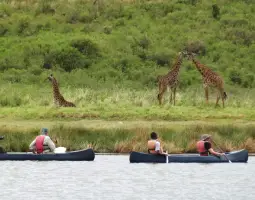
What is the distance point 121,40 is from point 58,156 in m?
28.1

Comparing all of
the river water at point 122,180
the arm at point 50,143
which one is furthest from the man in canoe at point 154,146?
the arm at point 50,143

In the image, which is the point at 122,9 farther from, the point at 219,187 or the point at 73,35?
the point at 219,187

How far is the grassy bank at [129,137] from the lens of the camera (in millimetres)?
30891

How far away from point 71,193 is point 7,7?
39242 millimetres

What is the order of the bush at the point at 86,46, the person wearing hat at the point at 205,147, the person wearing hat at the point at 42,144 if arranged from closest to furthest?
the person wearing hat at the point at 205,147 < the person wearing hat at the point at 42,144 < the bush at the point at 86,46

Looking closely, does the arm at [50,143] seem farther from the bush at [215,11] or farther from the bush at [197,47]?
the bush at [215,11]

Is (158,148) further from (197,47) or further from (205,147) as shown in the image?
(197,47)

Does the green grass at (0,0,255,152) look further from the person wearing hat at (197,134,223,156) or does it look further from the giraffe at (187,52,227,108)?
the person wearing hat at (197,134,223,156)

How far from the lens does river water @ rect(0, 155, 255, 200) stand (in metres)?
22.9

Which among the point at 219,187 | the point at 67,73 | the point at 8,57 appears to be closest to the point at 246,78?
the point at 67,73

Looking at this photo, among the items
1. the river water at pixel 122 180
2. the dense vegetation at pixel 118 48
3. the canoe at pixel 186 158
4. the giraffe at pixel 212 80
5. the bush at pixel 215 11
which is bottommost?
the river water at pixel 122 180

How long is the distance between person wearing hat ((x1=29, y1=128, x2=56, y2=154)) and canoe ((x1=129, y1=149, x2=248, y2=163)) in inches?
91.6

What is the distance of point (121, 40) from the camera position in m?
56.4

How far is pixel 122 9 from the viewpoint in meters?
60.0
